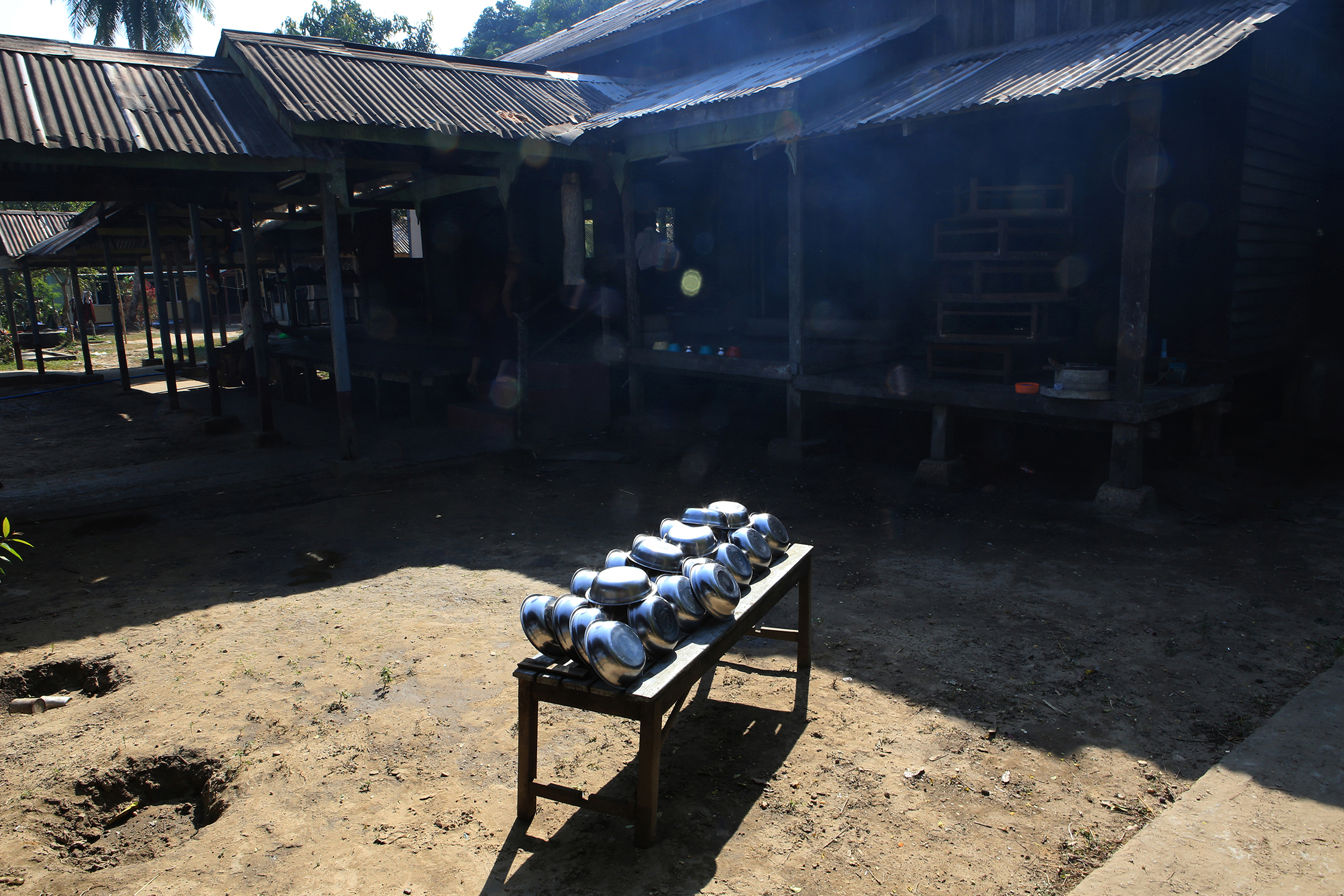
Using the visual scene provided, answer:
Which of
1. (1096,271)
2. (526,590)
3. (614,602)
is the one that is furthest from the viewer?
(1096,271)

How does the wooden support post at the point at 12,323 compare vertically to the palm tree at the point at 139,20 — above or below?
below

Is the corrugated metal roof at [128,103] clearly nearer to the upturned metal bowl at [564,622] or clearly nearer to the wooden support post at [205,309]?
the wooden support post at [205,309]

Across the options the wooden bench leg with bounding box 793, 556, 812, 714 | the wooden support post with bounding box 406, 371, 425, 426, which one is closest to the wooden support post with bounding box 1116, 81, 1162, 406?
the wooden bench leg with bounding box 793, 556, 812, 714

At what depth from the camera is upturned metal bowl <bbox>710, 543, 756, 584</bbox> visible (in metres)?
3.73

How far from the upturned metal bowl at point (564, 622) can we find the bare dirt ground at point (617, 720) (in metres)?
0.73

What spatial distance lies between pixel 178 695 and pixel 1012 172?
8.64 metres

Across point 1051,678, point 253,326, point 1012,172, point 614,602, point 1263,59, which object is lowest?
point 1051,678

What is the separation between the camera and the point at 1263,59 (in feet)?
26.0

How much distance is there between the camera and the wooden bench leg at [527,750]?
10.4 feet

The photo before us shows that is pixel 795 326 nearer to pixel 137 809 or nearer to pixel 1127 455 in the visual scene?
pixel 1127 455

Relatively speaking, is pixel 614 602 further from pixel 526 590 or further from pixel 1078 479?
pixel 1078 479

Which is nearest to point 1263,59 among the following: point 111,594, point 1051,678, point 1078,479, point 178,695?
point 1078,479

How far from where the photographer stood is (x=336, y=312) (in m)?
8.62

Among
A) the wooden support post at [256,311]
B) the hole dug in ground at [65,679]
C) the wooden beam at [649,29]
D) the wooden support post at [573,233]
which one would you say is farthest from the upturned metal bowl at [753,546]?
the wooden beam at [649,29]
